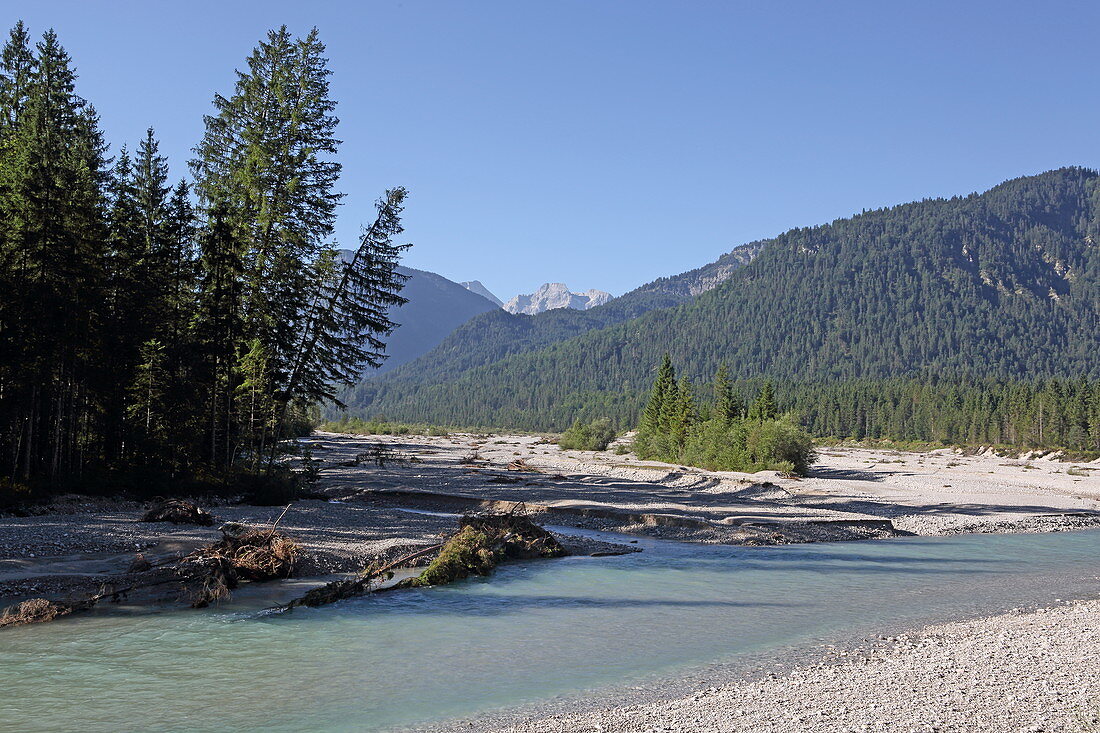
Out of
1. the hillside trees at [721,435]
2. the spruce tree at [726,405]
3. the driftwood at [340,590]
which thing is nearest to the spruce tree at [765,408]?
the hillside trees at [721,435]

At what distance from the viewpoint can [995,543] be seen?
90.6 ft

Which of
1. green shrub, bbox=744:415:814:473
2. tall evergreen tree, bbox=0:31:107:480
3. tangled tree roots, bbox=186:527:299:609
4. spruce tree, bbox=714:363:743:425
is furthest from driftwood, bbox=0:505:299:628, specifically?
spruce tree, bbox=714:363:743:425

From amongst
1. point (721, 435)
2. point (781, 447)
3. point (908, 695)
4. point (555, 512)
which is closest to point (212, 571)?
point (908, 695)

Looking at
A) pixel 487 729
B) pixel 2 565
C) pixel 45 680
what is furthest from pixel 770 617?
pixel 2 565

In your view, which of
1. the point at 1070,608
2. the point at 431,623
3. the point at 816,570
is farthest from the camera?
the point at 816,570

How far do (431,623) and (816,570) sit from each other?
11998 mm

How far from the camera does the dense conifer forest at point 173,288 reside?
24703 millimetres

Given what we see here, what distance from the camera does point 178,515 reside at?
2238 centimetres

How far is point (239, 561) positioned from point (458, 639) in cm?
635

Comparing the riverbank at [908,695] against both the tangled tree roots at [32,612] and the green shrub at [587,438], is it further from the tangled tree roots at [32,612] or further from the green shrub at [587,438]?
the green shrub at [587,438]

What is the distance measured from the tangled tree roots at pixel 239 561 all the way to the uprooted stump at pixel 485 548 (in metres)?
3.08

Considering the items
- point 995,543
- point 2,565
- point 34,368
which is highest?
point 34,368

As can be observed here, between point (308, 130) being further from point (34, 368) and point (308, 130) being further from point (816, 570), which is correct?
point (816, 570)

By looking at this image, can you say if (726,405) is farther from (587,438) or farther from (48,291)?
(48,291)
